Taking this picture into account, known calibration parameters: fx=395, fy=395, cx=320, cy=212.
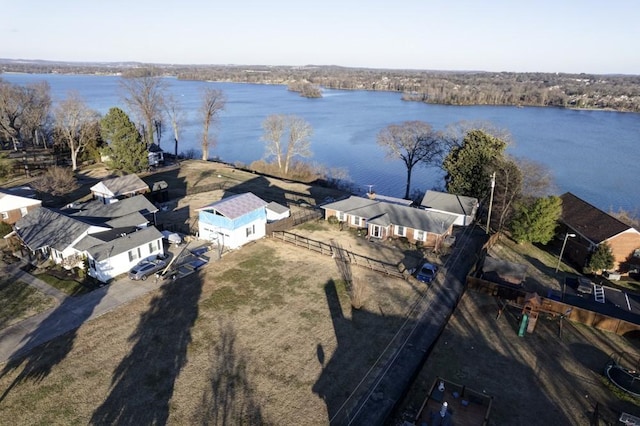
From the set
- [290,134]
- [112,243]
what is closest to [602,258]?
[112,243]

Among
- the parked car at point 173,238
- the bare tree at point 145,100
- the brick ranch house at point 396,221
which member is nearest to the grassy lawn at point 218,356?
the parked car at point 173,238

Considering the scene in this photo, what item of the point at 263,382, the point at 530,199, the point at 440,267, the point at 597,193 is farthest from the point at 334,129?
the point at 263,382

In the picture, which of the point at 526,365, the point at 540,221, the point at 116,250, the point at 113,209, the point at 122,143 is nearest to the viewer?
Result: the point at 526,365

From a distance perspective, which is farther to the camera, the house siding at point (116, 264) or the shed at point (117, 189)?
the shed at point (117, 189)

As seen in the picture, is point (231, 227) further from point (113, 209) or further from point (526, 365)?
point (526, 365)

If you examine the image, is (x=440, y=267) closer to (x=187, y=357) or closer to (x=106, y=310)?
(x=187, y=357)

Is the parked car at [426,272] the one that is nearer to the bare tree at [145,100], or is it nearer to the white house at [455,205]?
the white house at [455,205]
